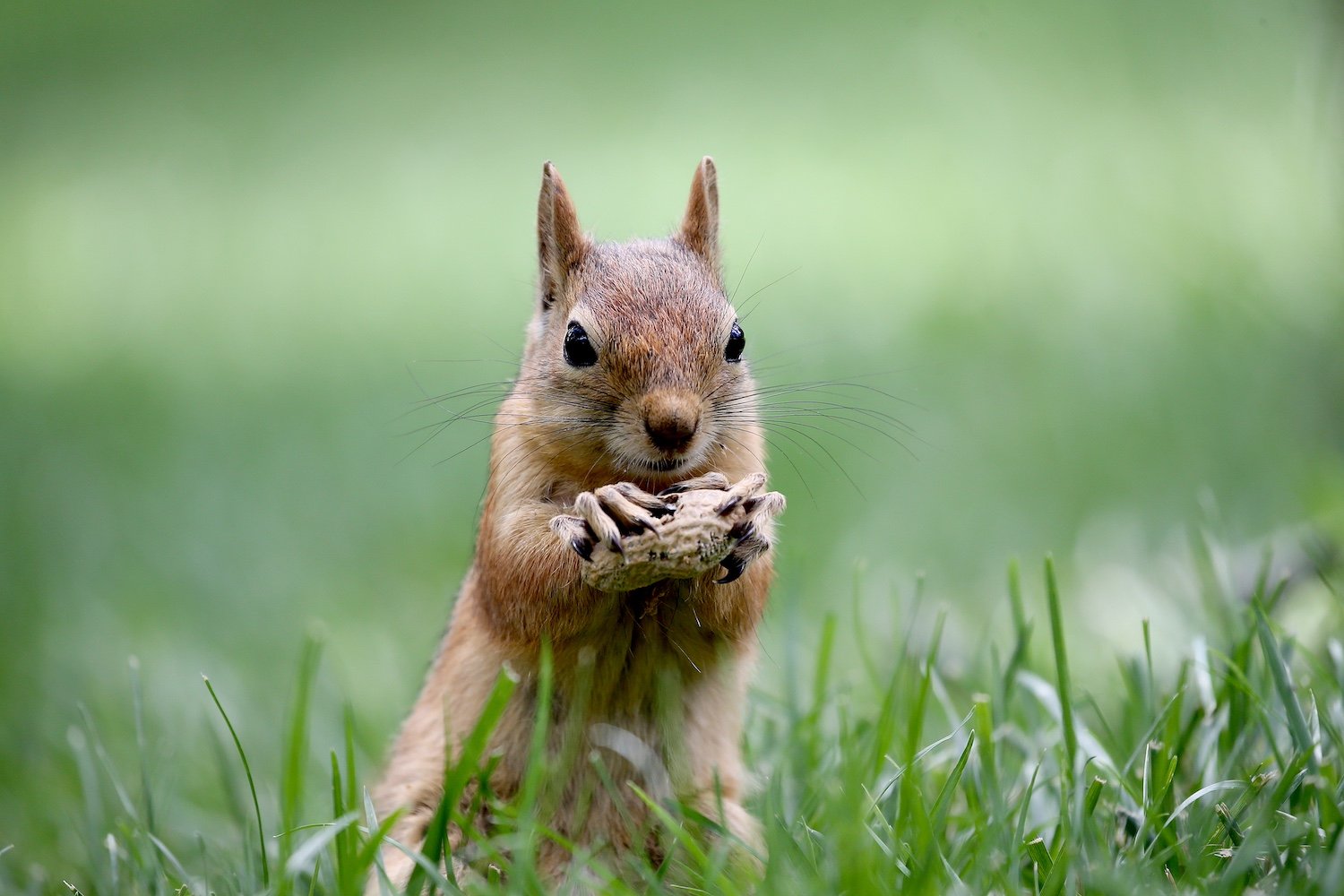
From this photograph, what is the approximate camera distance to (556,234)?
3.10 m

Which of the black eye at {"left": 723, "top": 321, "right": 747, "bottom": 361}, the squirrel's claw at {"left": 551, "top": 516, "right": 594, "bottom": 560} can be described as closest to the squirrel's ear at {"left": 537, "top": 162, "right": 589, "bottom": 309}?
the black eye at {"left": 723, "top": 321, "right": 747, "bottom": 361}

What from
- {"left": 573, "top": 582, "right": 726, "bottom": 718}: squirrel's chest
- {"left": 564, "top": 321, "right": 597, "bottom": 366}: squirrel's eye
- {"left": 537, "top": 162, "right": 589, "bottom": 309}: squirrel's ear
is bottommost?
{"left": 573, "top": 582, "right": 726, "bottom": 718}: squirrel's chest

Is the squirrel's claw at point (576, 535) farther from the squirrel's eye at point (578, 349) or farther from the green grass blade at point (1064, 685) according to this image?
the green grass blade at point (1064, 685)

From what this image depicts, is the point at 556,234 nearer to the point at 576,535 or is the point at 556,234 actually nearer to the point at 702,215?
the point at 702,215

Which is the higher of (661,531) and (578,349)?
(578,349)

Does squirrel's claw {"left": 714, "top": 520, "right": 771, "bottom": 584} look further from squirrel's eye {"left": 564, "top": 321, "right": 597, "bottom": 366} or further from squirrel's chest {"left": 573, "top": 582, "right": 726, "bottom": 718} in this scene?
squirrel's eye {"left": 564, "top": 321, "right": 597, "bottom": 366}

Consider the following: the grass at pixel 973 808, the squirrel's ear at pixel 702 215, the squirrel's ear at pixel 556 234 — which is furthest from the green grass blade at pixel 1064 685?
the squirrel's ear at pixel 556 234

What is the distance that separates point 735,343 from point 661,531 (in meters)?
0.74

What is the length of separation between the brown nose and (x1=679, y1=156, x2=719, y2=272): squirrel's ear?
0.72 m

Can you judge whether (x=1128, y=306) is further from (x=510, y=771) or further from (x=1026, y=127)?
(x=510, y=771)

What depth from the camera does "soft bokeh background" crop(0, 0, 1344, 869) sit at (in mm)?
4535

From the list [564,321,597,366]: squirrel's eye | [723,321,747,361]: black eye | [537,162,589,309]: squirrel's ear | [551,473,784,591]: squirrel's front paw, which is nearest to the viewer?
[551,473,784,591]: squirrel's front paw

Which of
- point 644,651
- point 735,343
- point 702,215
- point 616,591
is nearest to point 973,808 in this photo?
point 644,651

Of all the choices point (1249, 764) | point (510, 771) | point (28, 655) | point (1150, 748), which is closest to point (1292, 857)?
point (1150, 748)
